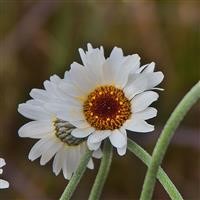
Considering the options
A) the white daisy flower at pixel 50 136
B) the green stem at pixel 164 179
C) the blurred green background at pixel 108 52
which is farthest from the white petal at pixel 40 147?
the blurred green background at pixel 108 52

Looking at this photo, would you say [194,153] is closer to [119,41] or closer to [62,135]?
[119,41]

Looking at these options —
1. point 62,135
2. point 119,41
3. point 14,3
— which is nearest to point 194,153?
point 119,41

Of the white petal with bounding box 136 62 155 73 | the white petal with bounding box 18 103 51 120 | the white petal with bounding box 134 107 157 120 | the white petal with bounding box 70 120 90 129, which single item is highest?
the white petal with bounding box 136 62 155 73

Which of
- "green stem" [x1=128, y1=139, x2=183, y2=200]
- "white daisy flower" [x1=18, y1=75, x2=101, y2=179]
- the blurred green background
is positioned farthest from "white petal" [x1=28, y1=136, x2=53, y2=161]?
the blurred green background

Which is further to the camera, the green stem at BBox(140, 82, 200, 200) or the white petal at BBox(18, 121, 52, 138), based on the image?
the white petal at BBox(18, 121, 52, 138)

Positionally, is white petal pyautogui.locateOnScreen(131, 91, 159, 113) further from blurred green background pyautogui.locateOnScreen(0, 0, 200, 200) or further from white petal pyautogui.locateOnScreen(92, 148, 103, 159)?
blurred green background pyautogui.locateOnScreen(0, 0, 200, 200)
